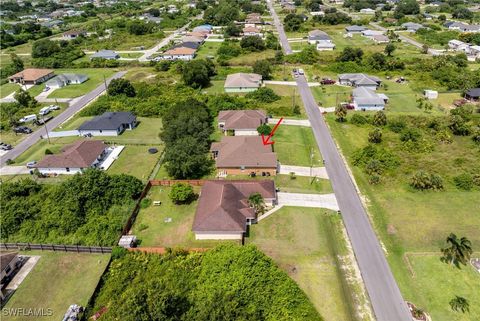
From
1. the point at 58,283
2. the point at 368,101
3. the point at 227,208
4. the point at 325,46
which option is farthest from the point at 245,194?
the point at 325,46

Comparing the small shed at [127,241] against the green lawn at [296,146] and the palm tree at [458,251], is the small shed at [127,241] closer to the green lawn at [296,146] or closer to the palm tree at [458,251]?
the green lawn at [296,146]

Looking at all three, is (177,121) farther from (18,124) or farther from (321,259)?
(18,124)

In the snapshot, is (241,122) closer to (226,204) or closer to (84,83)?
(226,204)

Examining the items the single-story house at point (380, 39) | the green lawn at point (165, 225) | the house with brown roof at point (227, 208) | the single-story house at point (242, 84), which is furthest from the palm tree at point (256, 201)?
the single-story house at point (380, 39)

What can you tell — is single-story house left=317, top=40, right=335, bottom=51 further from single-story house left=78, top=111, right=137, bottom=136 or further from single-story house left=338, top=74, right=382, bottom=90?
single-story house left=78, top=111, right=137, bottom=136

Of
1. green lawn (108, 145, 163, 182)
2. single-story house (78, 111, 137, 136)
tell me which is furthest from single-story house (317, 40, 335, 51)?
green lawn (108, 145, 163, 182)
